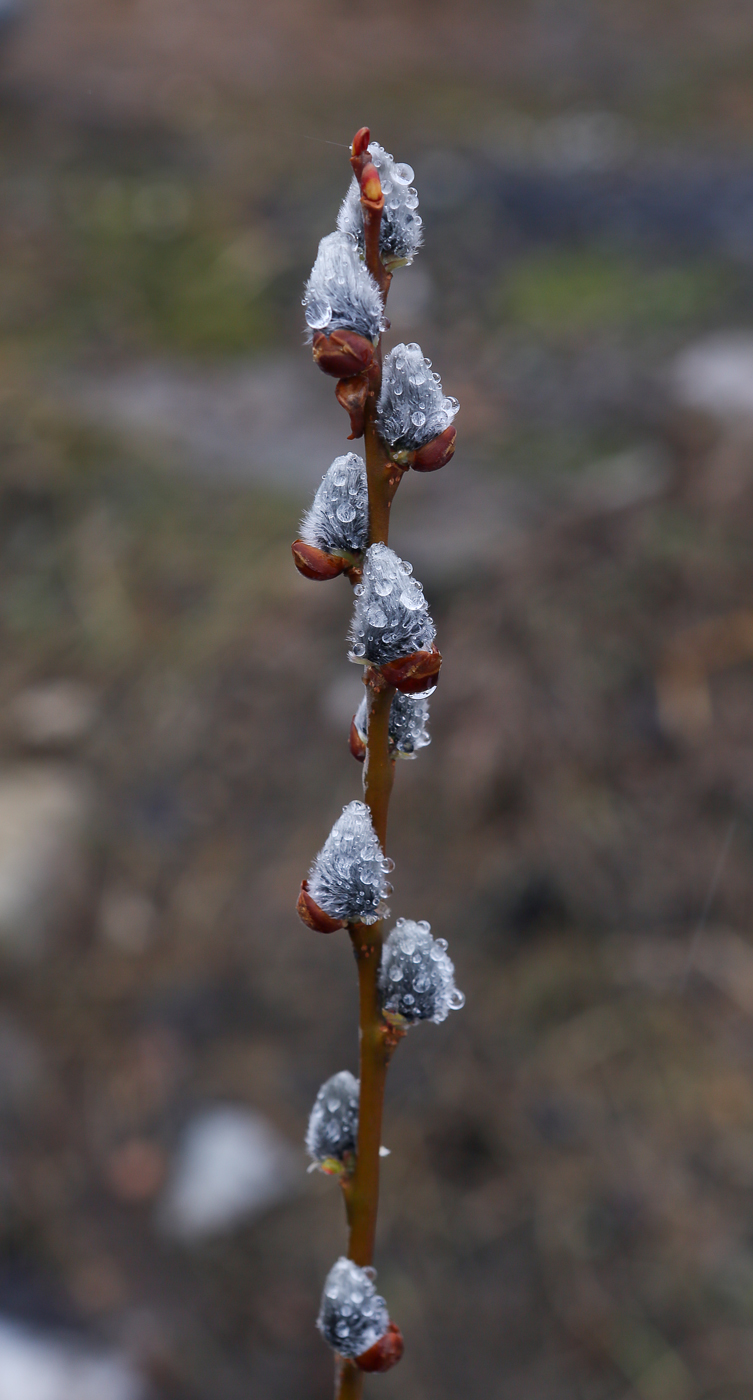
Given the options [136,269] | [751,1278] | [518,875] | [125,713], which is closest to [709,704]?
A: [518,875]

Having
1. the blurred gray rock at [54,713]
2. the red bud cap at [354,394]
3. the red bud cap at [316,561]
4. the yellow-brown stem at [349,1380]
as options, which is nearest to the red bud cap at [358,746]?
the red bud cap at [316,561]

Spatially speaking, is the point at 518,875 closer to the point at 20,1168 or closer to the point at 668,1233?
the point at 668,1233

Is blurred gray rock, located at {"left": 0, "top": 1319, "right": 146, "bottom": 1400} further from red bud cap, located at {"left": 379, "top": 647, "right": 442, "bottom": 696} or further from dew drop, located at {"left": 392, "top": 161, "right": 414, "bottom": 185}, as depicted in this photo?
dew drop, located at {"left": 392, "top": 161, "right": 414, "bottom": 185}

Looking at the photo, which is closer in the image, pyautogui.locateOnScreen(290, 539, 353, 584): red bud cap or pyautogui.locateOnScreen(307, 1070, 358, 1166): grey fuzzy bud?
pyautogui.locateOnScreen(290, 539, 353, 584): red bud cap

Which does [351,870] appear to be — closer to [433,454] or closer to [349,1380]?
[433,454]

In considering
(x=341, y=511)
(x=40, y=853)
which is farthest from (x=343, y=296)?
(x=40, y=853)

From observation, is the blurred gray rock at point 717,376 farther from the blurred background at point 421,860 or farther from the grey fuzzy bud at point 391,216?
the grey fuzzy bud at point 391,216

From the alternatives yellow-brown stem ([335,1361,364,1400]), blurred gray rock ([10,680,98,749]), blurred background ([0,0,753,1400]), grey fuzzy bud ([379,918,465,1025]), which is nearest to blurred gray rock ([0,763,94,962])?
blurred background ([0,0,753,1400])
